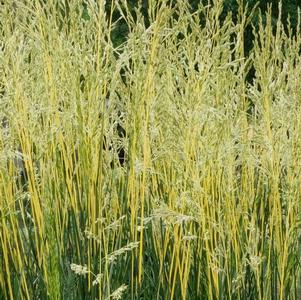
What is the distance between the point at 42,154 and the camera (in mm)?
2332

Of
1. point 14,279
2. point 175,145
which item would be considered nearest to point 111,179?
point 175,145

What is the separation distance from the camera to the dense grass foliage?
2.16 meters

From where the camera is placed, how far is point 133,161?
7.39 ft

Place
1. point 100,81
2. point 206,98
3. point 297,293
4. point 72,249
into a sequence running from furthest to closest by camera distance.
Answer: point 297,293 → point 72,249 → point 206,98 → point 100,81

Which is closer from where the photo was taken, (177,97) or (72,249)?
(177,97)

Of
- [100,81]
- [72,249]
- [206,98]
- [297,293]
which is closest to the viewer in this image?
[100,81]

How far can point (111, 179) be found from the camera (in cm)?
246

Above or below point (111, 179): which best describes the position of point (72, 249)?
below

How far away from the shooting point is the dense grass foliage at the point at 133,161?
2.16 meters

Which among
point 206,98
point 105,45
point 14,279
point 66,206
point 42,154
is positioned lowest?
point 14,279

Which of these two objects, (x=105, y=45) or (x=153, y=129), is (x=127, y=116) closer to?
(x=153, y=129)

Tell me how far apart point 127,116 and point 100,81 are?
0.85ft

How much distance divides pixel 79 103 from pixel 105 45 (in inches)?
9.0

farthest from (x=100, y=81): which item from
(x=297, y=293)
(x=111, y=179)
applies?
(x=297, y=293)
